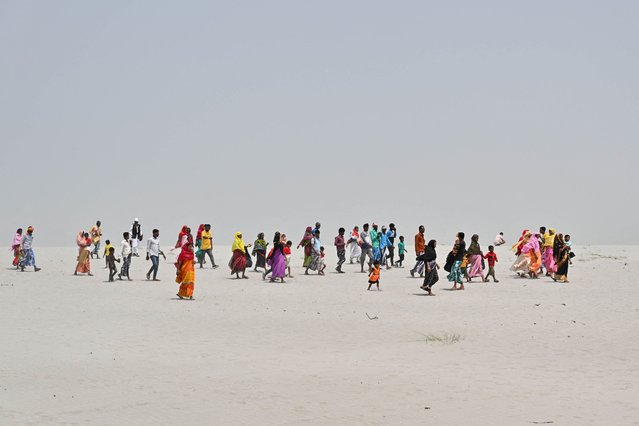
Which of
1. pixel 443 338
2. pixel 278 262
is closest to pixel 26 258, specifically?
pixel 278 262

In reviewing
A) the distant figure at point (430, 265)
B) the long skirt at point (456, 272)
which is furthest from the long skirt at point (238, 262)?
the long skirt at point (456, 272)

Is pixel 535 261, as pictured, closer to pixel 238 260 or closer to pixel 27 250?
pixel 238 260

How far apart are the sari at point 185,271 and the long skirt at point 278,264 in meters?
4.86

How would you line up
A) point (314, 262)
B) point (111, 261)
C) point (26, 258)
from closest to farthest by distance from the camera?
point (111, 261)
point (314, 262)
point (26, 258)

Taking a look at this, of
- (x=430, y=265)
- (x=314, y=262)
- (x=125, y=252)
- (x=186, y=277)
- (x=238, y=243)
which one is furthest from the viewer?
(x=314, y=262)

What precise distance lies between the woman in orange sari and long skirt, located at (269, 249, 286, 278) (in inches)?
191

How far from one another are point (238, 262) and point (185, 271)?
6.23 meters

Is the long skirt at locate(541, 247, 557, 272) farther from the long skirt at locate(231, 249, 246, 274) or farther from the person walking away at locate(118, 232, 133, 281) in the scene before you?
the person walking away at locate(118, 232, 133, 281)

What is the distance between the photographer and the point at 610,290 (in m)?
26.5

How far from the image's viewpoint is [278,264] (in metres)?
27.5

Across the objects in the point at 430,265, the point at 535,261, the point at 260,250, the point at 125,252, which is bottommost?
the point at 430,265

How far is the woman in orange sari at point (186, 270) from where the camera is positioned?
22.3 metres

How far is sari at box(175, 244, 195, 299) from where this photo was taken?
22281mm

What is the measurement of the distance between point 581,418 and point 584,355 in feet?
15.6
